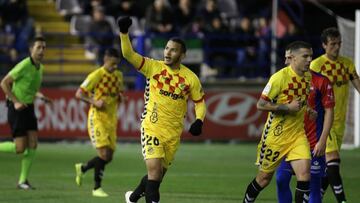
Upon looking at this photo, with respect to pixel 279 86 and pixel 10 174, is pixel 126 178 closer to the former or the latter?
pixel 10 174

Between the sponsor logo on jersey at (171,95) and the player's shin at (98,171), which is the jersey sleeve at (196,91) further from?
the player's shin at (98,171)

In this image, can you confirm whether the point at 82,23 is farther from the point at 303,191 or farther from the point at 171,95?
the point at 303,191

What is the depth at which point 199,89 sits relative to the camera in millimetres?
12242

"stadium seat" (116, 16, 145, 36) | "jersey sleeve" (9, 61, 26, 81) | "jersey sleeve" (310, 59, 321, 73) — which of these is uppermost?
"jersey sleeve" (310, 59, 321, 73)

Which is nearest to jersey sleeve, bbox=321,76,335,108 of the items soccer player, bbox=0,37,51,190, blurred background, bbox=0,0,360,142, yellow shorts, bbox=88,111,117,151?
yellow shorts, bbox=88,111,117,151

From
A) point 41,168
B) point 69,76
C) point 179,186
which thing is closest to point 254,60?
point 69,76

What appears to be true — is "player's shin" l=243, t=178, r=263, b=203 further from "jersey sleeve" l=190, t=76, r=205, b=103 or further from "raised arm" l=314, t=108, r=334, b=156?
"jersey sleeve" l=190, t=76, r=205, b=103

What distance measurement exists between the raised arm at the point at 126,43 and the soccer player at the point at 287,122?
4.83ft

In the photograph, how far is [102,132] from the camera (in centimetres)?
1634

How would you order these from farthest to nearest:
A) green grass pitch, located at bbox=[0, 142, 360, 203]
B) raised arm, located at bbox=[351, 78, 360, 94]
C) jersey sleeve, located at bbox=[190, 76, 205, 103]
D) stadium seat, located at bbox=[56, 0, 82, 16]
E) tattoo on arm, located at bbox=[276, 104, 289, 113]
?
stadium seat, located at bbox=[56, 0, 82, 16], green grass pitch, located at bbox=[0, 142, 360, 203], raised arm, located at bbox=[351, 78, 360, 94], jersey sleeve, located at bbox=[190, 76, 205, 103], tattoo on arm, located at bbox=[276, 104, 289, 113]

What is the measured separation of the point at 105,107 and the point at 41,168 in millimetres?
3327

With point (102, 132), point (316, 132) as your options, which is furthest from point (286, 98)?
point (102, 132)

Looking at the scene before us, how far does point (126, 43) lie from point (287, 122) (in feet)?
6.76

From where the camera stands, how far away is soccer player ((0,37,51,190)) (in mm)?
16094
